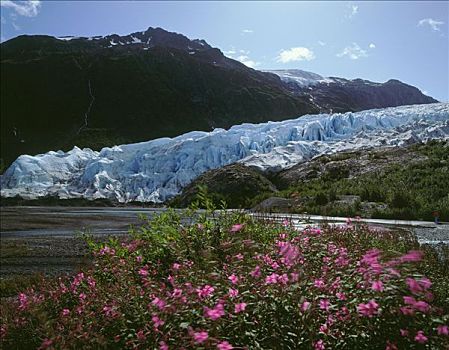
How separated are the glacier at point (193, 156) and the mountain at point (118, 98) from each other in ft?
133

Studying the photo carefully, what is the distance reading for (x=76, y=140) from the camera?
10406 cm

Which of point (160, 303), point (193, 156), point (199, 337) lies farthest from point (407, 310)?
point (193, 156)

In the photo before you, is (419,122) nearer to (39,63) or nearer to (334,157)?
(334,157)

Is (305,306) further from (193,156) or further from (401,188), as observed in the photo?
(193,156)

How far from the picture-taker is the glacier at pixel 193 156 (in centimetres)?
4700

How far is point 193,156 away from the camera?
5306 centimetres

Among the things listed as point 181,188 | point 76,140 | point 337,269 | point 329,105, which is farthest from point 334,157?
point 329,105

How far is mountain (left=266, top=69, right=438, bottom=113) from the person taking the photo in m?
160

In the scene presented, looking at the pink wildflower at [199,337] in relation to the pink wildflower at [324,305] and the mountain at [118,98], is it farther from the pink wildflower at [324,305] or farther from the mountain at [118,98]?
the mountain at [118,98]

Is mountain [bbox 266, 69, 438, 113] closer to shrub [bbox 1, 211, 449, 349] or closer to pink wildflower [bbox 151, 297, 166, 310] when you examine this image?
shrub [bbox 1, 211, 449, 349]

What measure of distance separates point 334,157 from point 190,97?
94.2 m

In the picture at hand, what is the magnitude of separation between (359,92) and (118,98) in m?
93.8

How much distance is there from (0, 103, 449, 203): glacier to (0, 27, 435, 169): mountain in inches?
1591

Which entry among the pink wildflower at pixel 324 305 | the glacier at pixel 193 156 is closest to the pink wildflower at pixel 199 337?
the pink wildflower at pixel 324 305
